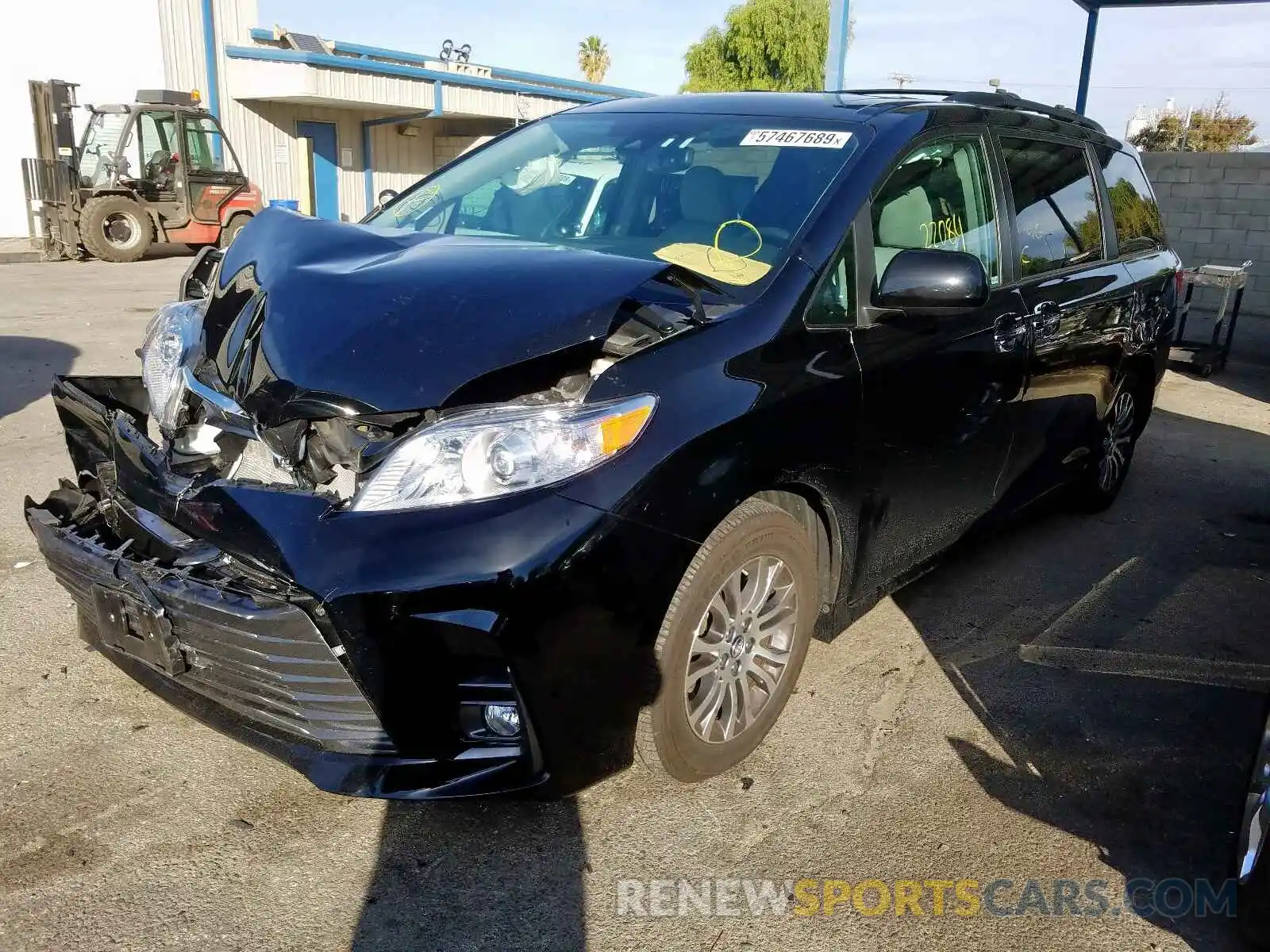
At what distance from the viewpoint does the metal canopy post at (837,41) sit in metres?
10.3

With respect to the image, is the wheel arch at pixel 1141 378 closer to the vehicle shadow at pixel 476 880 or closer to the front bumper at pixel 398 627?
the front bumper at pixel 398 627

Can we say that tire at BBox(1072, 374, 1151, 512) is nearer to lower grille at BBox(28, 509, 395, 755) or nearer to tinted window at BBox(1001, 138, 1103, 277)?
tinted window at BBox(1001, 138, 1103, 277)

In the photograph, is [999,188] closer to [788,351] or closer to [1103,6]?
[788,351]

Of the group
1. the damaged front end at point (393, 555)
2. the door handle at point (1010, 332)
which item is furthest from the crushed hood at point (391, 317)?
the door handle at point (1010, 332)

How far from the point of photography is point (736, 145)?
3332mm

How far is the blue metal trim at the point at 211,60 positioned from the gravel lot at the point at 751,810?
1945 cm

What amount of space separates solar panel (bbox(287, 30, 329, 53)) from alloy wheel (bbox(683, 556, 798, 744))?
20.7m

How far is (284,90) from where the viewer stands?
20.2m

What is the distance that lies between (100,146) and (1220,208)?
1682 centimetres

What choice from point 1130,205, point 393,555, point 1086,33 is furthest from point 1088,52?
point 393,555

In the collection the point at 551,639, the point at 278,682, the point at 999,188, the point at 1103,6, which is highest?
the point at 1103,6

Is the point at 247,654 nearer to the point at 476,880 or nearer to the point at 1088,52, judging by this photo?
the point at 476,880

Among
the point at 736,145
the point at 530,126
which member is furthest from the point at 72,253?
the point at 736,145

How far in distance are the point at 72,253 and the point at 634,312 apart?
16418 mm
